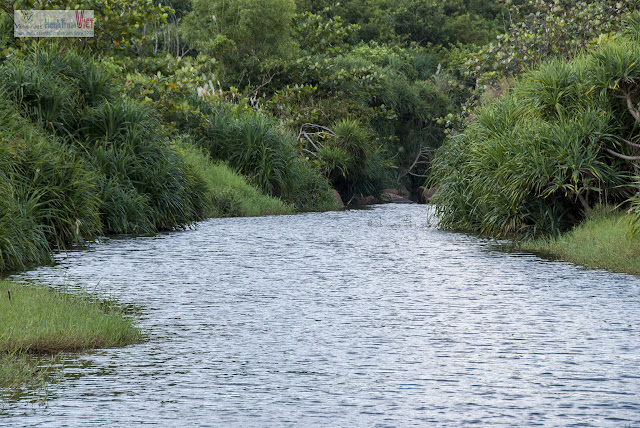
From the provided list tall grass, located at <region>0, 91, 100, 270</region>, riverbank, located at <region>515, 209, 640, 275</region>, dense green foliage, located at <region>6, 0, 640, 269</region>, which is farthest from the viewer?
dense green foliage, located at <region>6, 0, 640, 269</region>

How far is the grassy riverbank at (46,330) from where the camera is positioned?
6426 millimetres

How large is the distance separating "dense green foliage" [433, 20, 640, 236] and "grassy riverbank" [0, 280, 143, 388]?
884 centimetres

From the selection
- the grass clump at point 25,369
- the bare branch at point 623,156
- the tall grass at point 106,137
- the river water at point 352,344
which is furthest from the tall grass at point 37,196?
the bare branch at point 623,156

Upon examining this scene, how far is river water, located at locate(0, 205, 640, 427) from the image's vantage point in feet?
18.6

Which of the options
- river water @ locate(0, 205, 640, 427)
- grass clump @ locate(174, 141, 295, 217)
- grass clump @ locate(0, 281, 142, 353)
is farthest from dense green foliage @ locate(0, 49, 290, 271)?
grass clump @ locate(0, 281, 142, 353)

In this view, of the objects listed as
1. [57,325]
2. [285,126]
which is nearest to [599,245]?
[57,325]

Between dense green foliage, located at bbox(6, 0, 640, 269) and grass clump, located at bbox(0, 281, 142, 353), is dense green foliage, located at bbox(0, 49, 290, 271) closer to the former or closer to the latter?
dense green foliage, located at bbox(6, 0, 640, 269)

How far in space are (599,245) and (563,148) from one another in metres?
2.53

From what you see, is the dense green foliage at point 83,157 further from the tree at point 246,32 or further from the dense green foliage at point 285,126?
the tree at point 246,32

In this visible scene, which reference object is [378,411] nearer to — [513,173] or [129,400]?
[129,400]

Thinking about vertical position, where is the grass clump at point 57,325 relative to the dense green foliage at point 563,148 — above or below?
below

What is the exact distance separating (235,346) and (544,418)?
9.48 feet

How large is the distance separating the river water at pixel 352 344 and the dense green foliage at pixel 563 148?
208cm

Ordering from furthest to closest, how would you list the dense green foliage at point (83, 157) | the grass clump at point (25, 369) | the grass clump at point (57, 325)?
the dense green foliage at point (83, 157)
the grass clump at point (57, 325)
the grass clump at point (25, 369)
